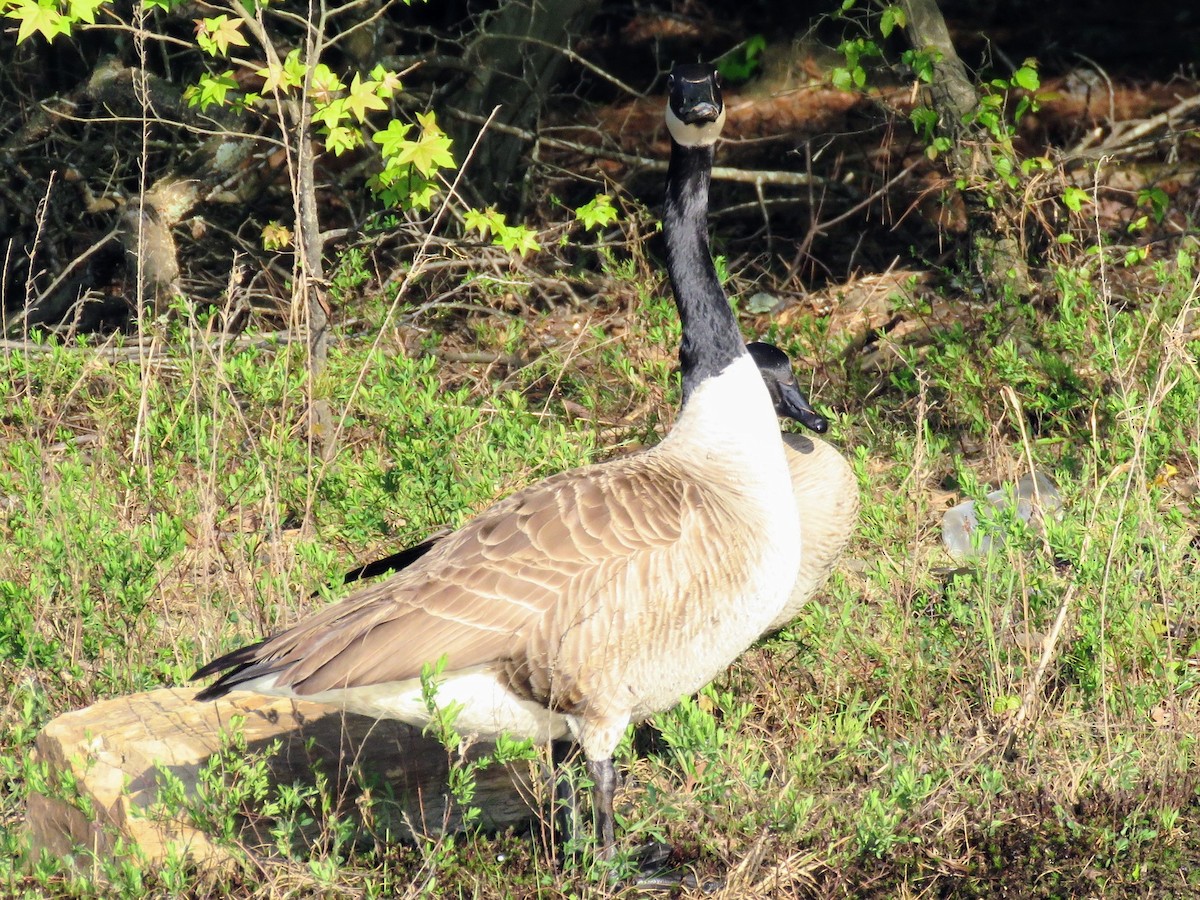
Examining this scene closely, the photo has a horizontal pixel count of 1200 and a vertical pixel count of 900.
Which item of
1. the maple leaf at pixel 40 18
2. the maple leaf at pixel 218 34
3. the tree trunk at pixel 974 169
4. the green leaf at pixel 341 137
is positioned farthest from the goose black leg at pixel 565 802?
the tree trunk at pixel 974 169

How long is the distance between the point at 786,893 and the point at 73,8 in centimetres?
379

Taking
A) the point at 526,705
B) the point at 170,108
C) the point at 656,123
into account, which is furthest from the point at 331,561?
the point at 656,123

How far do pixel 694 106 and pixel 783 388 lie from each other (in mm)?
1055

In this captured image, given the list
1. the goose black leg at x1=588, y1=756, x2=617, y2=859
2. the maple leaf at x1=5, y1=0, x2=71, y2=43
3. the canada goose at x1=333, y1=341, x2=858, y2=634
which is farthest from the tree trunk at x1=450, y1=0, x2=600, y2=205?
the goose black leg at x1=588, y1=756, x2=617, y2=859

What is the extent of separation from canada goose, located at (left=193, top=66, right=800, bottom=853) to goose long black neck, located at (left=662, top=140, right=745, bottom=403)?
42 cm

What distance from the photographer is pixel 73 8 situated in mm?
4957

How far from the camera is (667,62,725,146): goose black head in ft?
14.3

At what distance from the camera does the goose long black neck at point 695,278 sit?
4.26m

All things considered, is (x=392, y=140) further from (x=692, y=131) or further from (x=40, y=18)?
(x=692, y=131)

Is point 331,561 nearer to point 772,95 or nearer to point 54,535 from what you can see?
point 54,535

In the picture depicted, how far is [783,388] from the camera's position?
193 inches

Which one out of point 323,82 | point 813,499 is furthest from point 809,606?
point 323,82

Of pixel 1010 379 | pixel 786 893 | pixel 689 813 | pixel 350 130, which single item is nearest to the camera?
pixel 786 893

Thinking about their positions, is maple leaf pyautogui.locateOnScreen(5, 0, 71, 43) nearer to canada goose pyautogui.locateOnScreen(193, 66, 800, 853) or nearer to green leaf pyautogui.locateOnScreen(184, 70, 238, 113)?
green leaf pyautogui.locateOnScreen(184, 70, 238, 113)
